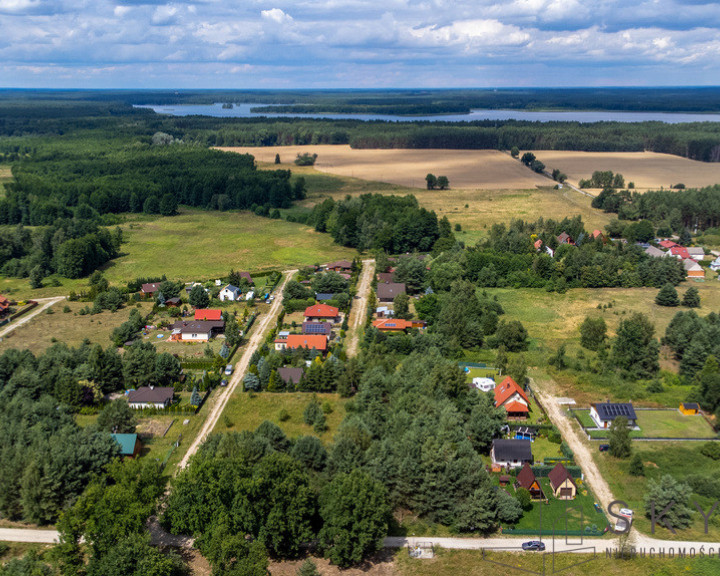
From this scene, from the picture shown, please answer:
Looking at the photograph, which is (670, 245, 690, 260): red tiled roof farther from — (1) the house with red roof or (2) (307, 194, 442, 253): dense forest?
(1) the house with red roof

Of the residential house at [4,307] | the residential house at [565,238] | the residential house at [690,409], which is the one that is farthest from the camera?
the residential house at [565,238]

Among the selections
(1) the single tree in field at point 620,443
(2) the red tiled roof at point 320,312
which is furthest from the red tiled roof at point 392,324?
(1) the single tree in field at point 620,443

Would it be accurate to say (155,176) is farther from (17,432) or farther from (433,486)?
(433,486)

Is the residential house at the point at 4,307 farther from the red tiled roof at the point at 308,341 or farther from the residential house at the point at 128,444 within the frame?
the residential house at the point at 128,444

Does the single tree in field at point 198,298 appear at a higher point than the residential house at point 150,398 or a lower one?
higher

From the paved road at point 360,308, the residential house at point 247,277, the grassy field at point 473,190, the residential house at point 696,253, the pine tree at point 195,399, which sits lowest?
the pine tree at point 195,399

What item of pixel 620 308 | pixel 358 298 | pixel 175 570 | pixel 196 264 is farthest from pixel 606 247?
pixel 175 570

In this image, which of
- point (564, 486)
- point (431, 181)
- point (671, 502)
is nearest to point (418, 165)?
point (431, 181)
